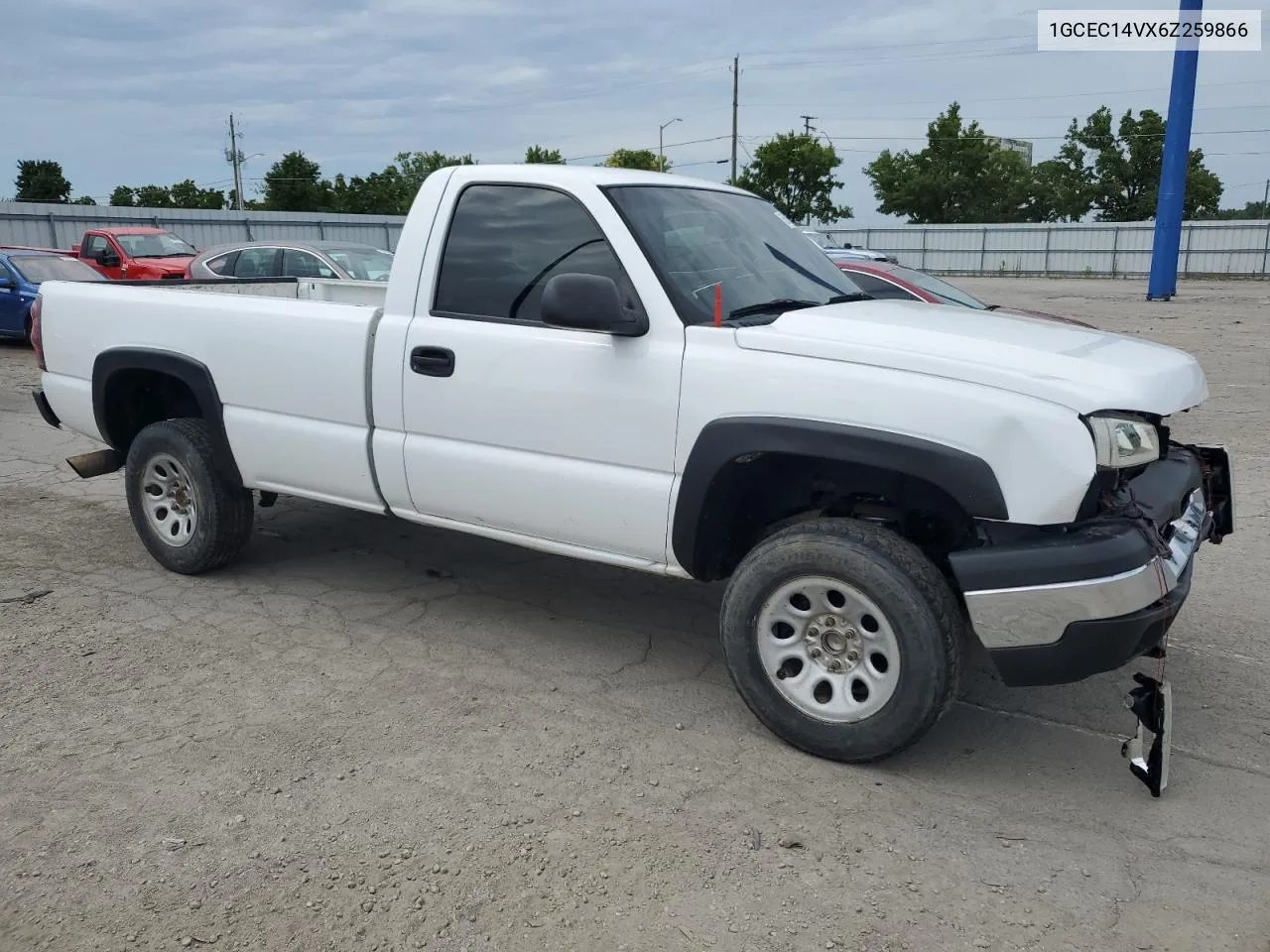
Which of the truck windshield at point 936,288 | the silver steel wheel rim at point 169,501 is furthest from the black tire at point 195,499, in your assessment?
the truck windshield at point 936,288

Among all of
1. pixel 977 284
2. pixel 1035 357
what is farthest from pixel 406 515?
pixel 977 284

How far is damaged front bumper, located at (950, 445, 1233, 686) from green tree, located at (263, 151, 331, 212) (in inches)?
2618

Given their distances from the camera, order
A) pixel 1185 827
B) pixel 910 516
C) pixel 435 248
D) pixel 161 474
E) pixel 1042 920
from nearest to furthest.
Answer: pixel 1042 920 < pixel 1185 827 < pixel 910 516 < pixel 435 248 < pixel 161 474

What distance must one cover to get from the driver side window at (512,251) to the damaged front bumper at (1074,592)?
174 cm

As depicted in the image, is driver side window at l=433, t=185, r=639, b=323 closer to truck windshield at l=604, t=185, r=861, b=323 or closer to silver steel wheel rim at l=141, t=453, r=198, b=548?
truck windshield at l=604, t=185, r=861, b=323

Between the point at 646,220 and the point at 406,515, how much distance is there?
165cm

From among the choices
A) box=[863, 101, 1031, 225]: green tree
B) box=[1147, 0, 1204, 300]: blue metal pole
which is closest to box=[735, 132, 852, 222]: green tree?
box=[863, 101, 1031, 225]: green tree

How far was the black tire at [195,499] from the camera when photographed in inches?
209

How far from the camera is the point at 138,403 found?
581 cm

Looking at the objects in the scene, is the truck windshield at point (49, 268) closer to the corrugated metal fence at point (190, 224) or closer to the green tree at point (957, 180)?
the corrugated metal fence at point (190, 224)

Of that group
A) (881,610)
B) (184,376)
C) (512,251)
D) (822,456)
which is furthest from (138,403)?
(881,610)

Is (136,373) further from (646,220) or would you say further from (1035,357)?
(1035,357)

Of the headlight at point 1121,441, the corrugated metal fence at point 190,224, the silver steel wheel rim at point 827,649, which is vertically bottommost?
the silver steel wheel rim at point 827,649

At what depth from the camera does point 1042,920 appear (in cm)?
289
